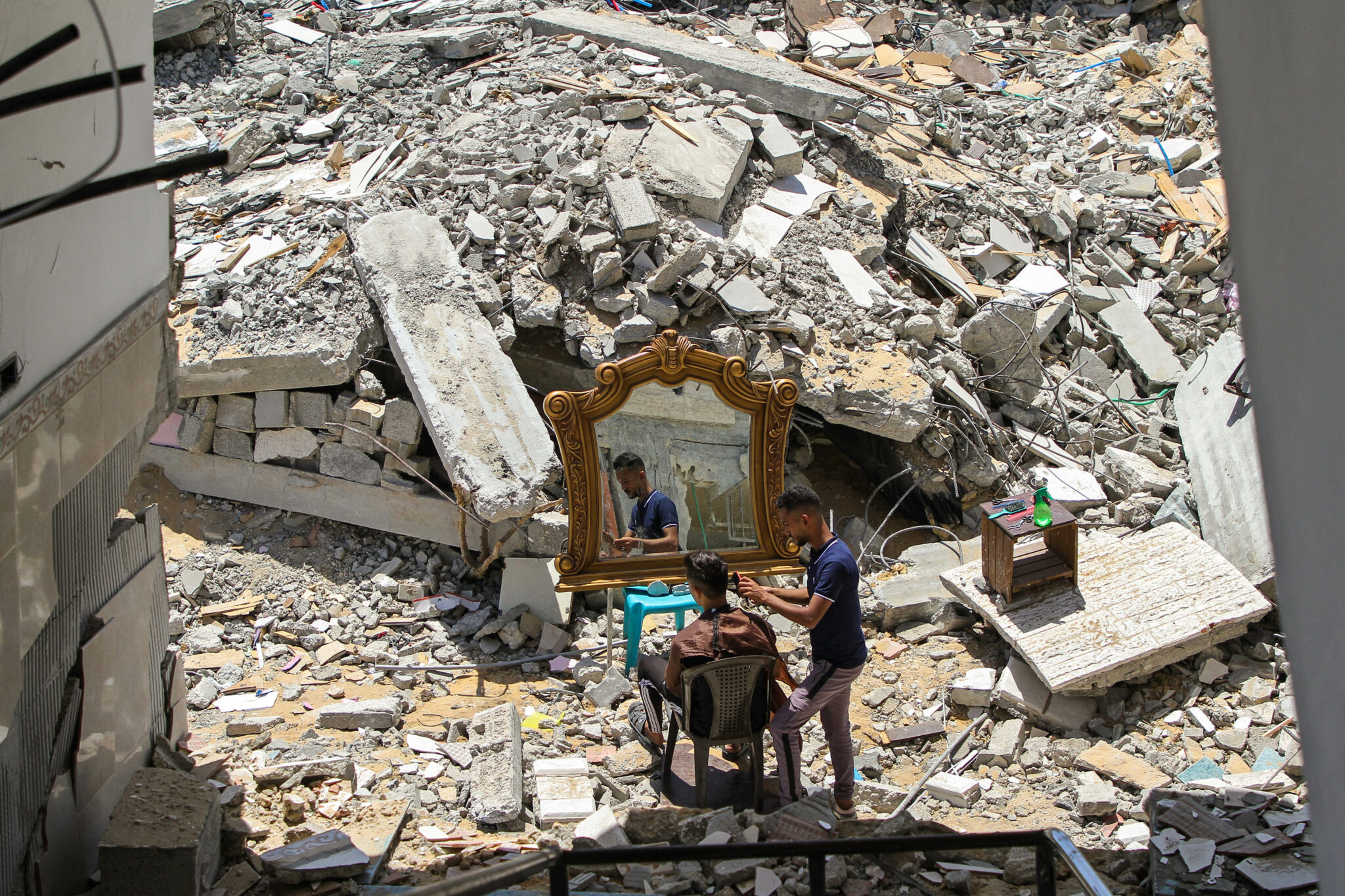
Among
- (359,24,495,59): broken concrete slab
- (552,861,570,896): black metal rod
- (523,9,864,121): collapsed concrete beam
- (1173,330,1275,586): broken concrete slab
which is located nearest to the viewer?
(552,861,570,896): black metal rod

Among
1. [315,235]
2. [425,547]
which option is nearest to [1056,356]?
[425,547]

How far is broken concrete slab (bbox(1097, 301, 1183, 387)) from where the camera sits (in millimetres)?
9133

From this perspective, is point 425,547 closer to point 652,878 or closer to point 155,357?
point 155,357

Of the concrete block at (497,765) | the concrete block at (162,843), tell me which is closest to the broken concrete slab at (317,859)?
the concrete block at (162,843)

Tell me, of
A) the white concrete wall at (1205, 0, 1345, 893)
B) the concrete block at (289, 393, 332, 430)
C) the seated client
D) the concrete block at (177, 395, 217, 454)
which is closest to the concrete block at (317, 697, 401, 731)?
the seated client

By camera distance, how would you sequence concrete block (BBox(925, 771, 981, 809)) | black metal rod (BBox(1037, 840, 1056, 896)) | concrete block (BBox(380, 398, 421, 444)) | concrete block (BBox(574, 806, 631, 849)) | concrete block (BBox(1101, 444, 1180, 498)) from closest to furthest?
black metal rod (BBox(1037, 840, 1056, 896)) → concrete block (BBox(574, 806, 631, 849)) → concrete block (BBox(925, 771, 981, 809)) → concrete block (BBox(380, 398, 421, 444)) → concrete block (BBox(1101, 444, 1180, 498))

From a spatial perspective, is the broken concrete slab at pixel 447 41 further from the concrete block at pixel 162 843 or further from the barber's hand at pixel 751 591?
the concrete block at pixel 162 843

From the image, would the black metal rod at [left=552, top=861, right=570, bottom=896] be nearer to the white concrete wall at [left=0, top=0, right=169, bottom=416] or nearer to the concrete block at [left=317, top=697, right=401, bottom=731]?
the white concrete wall at [left=0, top=0, right=169, bottom=416]

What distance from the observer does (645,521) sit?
594 centimetres

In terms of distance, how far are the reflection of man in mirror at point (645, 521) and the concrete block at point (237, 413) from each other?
3.19 m

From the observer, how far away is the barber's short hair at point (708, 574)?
5.00 m

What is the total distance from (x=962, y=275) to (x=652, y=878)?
6776 millimetres

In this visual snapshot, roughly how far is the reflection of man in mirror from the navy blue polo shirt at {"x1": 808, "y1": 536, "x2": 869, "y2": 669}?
1.21 metres

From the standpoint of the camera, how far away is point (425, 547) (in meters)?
7.50
